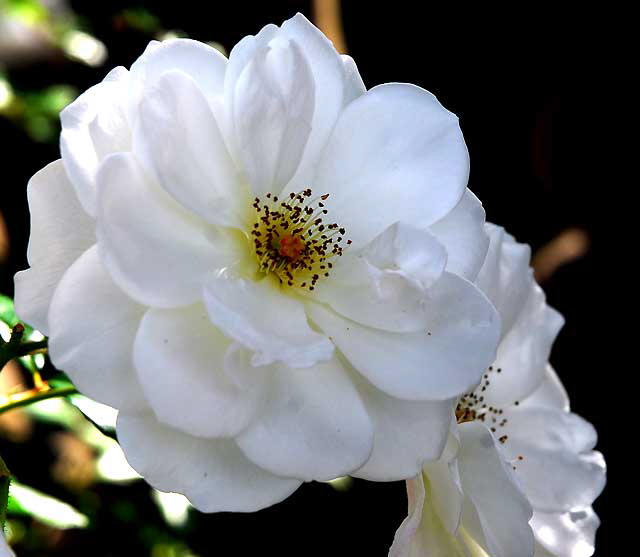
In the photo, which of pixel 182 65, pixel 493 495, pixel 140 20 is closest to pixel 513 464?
pixel 493 495

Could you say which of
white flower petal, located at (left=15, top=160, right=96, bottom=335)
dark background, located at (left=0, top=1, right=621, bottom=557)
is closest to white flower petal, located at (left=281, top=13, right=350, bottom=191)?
white flower petal, located at (left=15, top=160, right=96, bottom=335)

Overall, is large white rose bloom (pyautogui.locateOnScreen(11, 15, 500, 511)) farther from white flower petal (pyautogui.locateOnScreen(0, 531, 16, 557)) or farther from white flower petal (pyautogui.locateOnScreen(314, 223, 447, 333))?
white flower petal (pyautogui.locateOnScreen(0, 531, 16, 557))

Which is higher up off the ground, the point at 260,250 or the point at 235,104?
the point at 235,104

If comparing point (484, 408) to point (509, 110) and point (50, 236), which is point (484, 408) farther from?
point (509, 110)

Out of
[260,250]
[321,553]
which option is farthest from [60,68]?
[260,250]

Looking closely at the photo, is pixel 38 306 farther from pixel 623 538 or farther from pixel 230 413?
pixel 623 538

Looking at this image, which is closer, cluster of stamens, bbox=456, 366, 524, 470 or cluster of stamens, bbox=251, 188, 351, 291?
cluster of stamens, bbox=251, 188, 351, 291
